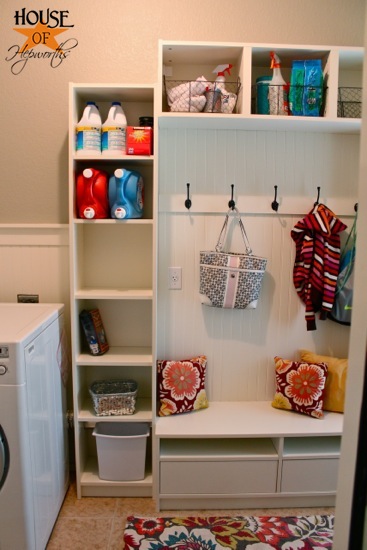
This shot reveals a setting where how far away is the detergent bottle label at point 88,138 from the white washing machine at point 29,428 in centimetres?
81

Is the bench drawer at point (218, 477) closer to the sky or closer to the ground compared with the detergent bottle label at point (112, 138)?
closer to the ground

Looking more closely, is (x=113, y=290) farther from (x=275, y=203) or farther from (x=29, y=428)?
(x=275, y=203)

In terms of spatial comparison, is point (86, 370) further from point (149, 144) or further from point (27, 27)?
point (27, 27)

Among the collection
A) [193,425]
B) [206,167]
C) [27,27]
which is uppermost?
[27,27]

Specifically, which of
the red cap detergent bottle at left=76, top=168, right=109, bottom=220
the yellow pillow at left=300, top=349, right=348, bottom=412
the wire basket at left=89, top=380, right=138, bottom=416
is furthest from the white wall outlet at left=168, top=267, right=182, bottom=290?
the yellow pillow at left=300, top=349, right=348, bottom=412

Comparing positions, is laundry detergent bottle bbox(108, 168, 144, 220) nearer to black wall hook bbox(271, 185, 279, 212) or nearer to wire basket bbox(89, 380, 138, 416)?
black wall hook bbox(271, 185, 279, 212)

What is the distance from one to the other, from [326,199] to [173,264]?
36.9 inches

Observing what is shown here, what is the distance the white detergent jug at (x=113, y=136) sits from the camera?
6.10ft

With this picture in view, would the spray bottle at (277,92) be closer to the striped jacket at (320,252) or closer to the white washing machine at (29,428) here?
the striped jacket at (320,252)

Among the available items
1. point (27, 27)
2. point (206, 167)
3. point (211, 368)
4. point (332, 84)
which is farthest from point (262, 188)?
point (27, 27)

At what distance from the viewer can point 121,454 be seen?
201 cm

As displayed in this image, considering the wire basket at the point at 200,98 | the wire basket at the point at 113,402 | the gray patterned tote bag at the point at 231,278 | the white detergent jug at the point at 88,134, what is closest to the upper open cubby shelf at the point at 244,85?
the wire basket at the point at 200,98

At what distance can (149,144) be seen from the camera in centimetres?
185

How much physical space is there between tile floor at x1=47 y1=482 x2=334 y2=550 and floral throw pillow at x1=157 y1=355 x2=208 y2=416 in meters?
0.48
